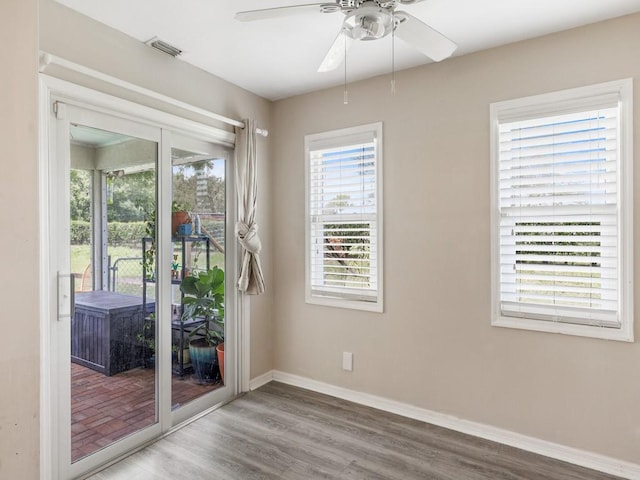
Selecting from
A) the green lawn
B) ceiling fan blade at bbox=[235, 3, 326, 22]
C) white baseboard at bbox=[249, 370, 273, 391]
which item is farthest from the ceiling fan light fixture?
white baseboard at bbox=[249, 370, 273, 391]

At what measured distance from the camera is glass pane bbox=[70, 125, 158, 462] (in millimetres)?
2211

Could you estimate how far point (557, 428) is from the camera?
2.40 metres

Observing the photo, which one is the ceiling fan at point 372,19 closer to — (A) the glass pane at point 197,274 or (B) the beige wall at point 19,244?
(B) the beige wall at point 19,244

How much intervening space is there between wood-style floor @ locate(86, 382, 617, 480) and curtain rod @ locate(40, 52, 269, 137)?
2307mm

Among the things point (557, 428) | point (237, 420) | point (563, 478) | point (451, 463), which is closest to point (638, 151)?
point (557, 428)

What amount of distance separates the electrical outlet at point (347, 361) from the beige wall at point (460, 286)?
0.12 feet

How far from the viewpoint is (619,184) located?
222cm

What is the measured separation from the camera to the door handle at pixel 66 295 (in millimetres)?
2088

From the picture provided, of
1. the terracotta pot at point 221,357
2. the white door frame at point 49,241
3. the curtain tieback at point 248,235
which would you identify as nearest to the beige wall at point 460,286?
the curtain tieback at point 248,235

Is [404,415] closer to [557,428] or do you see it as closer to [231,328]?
[557,428]

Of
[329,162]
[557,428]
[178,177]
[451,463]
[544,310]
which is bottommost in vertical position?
[451,463]

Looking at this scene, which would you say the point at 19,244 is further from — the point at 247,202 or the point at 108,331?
the point at 247,202

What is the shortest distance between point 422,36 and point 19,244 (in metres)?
1.86

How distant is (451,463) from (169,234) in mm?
2396
